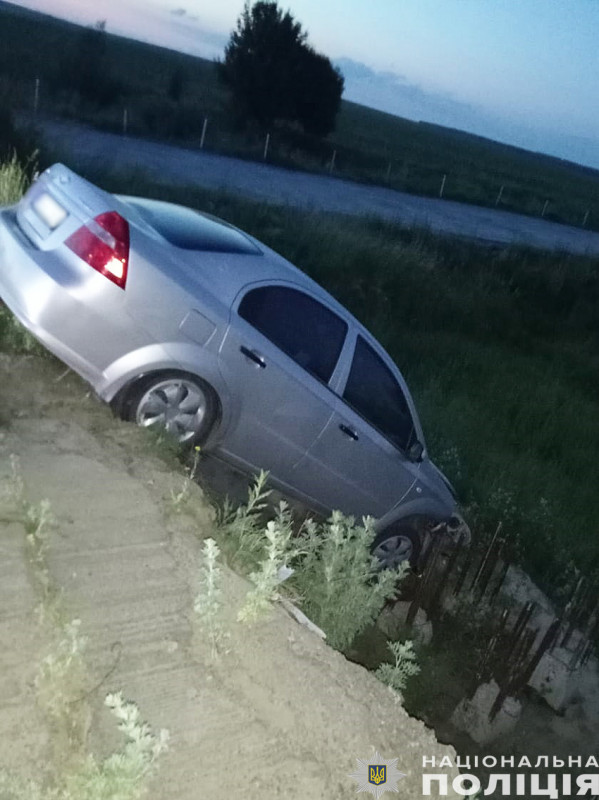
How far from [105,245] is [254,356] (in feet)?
3.74

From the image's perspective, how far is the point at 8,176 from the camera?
755 centimetres

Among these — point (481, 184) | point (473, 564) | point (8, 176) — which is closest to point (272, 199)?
point (8, 176)

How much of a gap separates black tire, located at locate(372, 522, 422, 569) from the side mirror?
711mm

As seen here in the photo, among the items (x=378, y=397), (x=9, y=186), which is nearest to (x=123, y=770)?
(x=378, y=397)

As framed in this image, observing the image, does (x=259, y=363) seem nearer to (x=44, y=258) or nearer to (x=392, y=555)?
(x=44, y=258)

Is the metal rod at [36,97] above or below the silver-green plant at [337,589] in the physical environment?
below

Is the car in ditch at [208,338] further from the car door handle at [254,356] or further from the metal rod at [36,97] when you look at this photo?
the metal rod at [36,97]

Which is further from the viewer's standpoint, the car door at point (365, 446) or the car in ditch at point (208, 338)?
the car door at point (365, 446)

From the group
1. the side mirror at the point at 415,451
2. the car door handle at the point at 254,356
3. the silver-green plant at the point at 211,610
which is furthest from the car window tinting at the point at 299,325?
the silver-green plant at the point at 211,610

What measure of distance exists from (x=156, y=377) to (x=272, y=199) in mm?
15745

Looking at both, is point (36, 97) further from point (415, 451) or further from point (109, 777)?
point (109, 777)

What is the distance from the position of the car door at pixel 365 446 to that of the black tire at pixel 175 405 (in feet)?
2.87

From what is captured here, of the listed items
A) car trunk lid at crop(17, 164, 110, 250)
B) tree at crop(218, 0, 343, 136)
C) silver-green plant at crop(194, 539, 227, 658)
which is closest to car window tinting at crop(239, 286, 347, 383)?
car trunk lid at crop(17, 164, 110, 250)

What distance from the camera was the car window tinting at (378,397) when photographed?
5.73 meters
